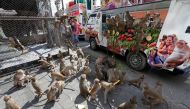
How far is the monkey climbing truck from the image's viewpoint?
450 centimetres

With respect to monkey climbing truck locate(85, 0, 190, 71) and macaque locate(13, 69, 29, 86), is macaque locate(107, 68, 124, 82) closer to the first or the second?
monkey climbing truck locate(85, 0, 190, 71)

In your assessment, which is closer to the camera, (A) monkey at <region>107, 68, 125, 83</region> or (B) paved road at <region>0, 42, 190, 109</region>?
(B) paved road at <region>0, 42, 190, 109</region>

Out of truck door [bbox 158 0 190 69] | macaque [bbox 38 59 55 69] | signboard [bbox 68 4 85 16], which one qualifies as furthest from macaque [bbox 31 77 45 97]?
signboard [bbox 68 4 85 16]

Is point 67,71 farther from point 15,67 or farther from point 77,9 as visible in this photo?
point 77,9

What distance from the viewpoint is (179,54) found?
4.53 meters

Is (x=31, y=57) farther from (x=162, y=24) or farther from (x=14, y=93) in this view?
(x=162, y=24)

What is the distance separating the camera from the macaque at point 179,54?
4.41 meters

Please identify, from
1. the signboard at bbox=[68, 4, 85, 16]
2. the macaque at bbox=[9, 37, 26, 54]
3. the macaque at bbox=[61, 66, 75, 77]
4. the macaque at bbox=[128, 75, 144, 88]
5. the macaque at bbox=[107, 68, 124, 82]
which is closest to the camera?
the macaque at bbox=[107, 68, 124, 82]

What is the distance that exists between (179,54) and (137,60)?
68.8 inches

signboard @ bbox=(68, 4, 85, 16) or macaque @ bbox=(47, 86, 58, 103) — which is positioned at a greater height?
signboard @ bbox=(68, 4, 85, 16)

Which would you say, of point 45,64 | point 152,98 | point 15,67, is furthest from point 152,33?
point 15,67

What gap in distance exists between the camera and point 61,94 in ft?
13.3

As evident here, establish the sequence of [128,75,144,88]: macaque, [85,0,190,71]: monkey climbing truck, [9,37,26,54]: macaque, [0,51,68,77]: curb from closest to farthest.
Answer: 1. [85,0,190,71]: monkey climbing truck
2. [128,75,144,88]: macaque
3. [0,51,68,77]: curb
4. [9,37,26,54]: macaque

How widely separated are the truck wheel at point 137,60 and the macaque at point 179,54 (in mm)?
1138
